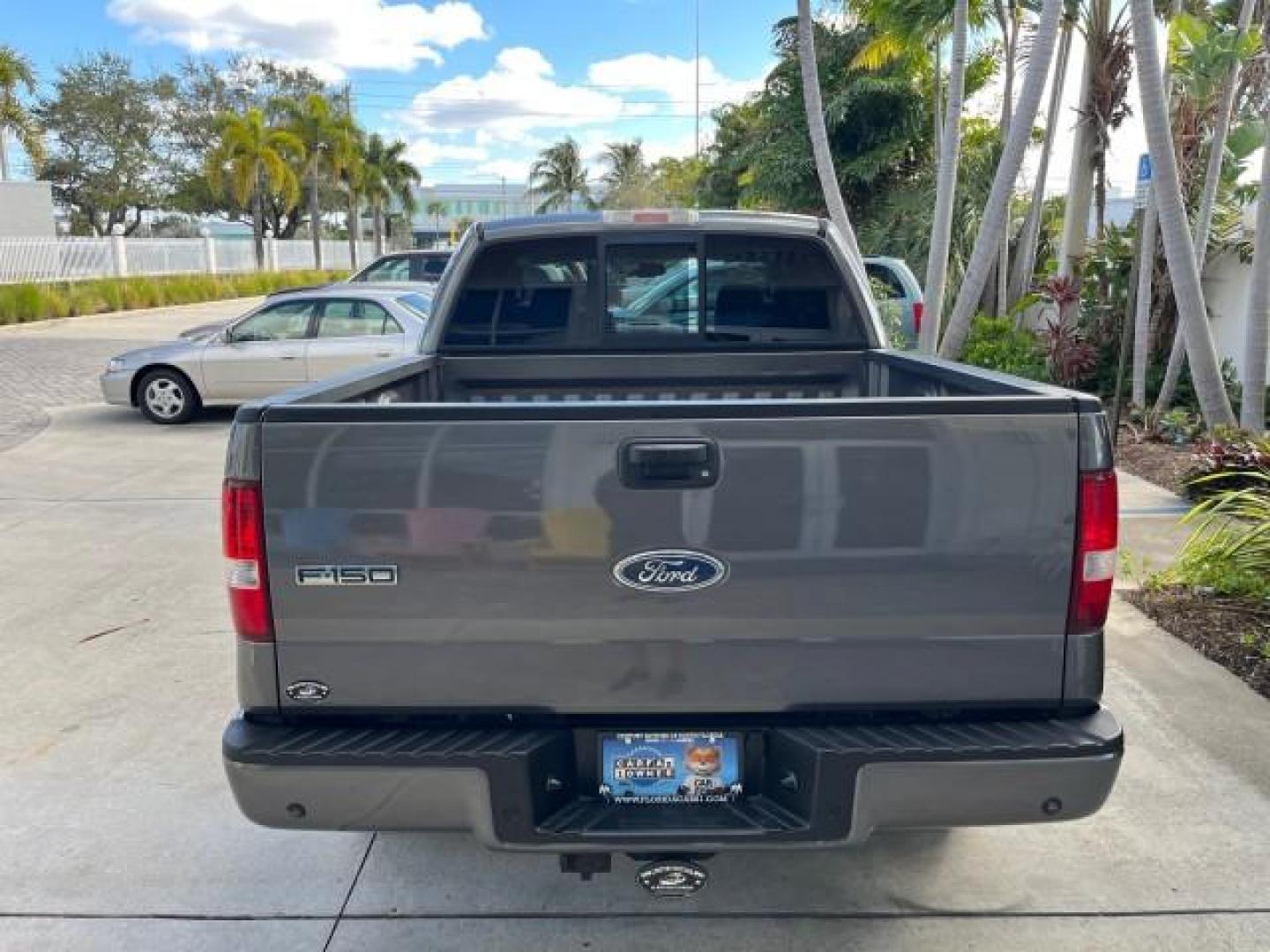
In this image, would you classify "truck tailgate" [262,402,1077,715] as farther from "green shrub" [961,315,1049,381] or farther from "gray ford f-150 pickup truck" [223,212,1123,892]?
"green shrub" [961,315,1049,381]

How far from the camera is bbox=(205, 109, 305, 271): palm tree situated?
37.6m

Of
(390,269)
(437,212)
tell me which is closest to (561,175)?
(437,212)

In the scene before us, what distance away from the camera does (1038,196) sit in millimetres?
13648

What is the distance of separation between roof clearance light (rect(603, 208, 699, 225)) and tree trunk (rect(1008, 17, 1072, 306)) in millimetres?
9535

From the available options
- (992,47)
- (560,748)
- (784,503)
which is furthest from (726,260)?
(992,47)

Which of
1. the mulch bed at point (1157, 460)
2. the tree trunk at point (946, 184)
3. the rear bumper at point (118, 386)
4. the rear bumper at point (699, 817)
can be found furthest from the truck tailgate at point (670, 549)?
the rear bumper at point (118, 386)

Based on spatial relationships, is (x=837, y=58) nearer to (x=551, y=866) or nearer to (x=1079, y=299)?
(x=1079, y=299)

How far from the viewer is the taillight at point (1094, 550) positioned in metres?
2.31

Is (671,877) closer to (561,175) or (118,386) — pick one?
(118,386)

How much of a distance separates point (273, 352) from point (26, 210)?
25706 millimetres

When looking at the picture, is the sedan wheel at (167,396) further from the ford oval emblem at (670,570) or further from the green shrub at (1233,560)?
the ford oval emblem at (670,570)

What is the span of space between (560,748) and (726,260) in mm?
2378

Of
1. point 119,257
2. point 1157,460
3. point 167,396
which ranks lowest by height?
point 1157,460

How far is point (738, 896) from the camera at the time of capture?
10.2ft
